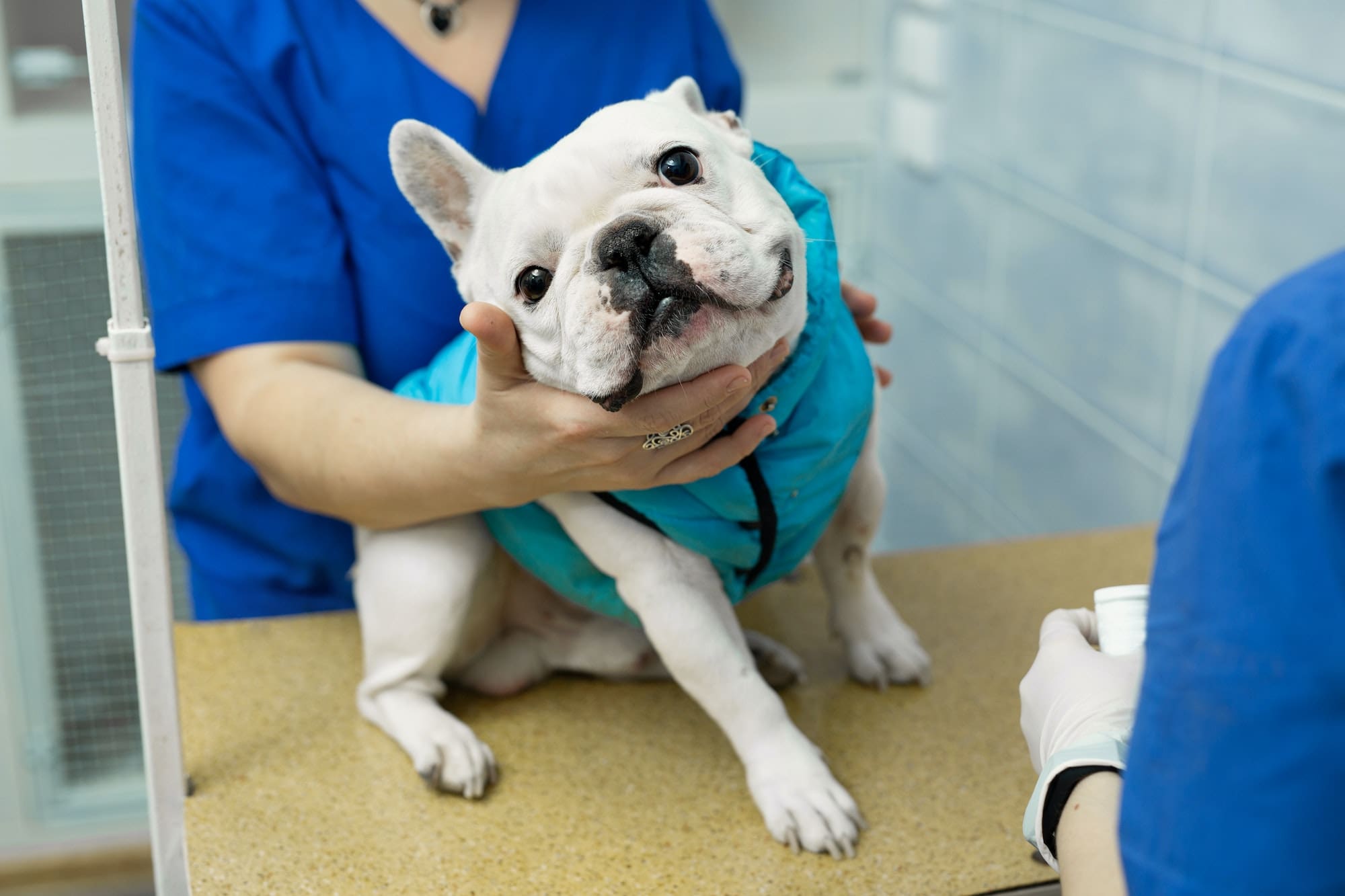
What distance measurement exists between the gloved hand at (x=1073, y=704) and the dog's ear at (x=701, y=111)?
0.36 metres

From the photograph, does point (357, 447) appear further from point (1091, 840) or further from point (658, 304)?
point (1091, 840)

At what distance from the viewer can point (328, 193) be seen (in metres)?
1.01

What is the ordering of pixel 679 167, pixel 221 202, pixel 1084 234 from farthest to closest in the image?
pixel 1084 234, pixel 221 202, pixel 679 167

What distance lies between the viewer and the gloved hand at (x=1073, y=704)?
0.58 meters

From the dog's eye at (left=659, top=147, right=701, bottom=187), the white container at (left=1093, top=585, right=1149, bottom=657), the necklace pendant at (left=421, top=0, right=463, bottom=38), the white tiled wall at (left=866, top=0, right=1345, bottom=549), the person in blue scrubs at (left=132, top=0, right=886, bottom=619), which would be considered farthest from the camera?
the white tiled wall at (left=866, top=0, right=1345, bottom=549)

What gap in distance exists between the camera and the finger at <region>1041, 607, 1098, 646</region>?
26.8 inches

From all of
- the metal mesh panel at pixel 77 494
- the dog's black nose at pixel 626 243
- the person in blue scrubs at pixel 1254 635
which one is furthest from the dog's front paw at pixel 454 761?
the metal mesh panel at pixel 77 494

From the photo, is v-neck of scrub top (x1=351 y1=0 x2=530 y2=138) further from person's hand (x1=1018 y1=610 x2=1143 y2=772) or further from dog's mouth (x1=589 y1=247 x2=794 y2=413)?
person's hand (x1=1018 y1=610 x2=1143 y2=772)

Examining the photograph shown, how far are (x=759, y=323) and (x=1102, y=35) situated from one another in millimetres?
897

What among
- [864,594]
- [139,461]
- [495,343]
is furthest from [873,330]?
[139,461]

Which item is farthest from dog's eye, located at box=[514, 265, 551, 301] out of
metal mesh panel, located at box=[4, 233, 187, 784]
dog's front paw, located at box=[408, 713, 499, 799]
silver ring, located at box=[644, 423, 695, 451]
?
metal mesh panel, located at box=[4, 233, 187, 784]

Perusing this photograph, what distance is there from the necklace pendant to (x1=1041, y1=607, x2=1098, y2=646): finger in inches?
25.9

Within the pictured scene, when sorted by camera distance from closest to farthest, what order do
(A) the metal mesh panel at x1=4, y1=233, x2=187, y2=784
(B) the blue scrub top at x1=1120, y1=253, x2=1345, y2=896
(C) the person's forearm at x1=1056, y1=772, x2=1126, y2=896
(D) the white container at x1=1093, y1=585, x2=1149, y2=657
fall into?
(B) the blue scrub top at x1=1120, y1=253, x2=1345, y2=896
(C) the person's forearm at x1=1056, y1=772, x2=1126, y2=896
(D) the white container at x1=1093, y1=585, x2=1149, y2=657
(A) the metal mesh panel at x1=4, y1=233, x2=187, y2=784

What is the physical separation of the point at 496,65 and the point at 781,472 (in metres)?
0.43
